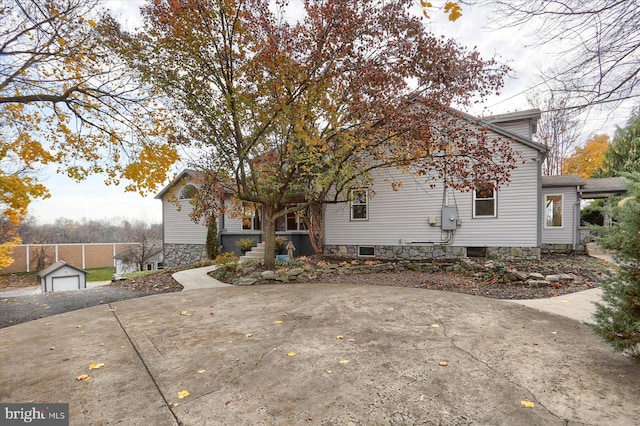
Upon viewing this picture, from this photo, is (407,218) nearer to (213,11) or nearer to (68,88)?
(213,11)

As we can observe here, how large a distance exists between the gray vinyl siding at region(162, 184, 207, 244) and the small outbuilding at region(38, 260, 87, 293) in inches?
181

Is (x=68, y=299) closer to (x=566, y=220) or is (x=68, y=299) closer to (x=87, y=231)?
(x=566, y=220)

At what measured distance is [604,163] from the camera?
2072 centimetres

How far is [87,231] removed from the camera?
34.7 metres

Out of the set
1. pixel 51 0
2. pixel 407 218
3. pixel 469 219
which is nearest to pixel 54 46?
pixel 51 0

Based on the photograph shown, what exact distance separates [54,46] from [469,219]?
40.2 ft

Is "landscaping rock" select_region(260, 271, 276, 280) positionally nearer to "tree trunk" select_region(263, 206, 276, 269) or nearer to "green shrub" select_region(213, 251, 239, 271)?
"tree trunk" select_region(263, 206, 276, 269)

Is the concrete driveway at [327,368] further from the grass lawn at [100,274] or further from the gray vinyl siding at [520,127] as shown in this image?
the grass lawn at [100,274]

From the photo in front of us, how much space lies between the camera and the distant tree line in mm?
25422

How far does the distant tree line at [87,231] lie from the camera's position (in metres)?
25.4

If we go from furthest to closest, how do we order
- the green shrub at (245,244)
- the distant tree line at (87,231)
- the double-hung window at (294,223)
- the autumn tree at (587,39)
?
1. the distant tree line at (87,231)
2. the double-hung window at (294,223)
3. the green shrub at (245,244)
4. the autumn tree at (587,39)

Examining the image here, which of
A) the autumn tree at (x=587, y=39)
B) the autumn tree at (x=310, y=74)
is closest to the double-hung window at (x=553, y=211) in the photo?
the autumn tree at (x=310, y=74)

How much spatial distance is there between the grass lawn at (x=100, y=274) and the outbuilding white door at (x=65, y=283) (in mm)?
6377

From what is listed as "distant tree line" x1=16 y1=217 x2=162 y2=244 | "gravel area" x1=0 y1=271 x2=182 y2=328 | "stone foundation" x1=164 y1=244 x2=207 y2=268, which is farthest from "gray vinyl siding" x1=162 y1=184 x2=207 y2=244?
"distant tree line" x1=16 y1=217 x2=162 y2=244
